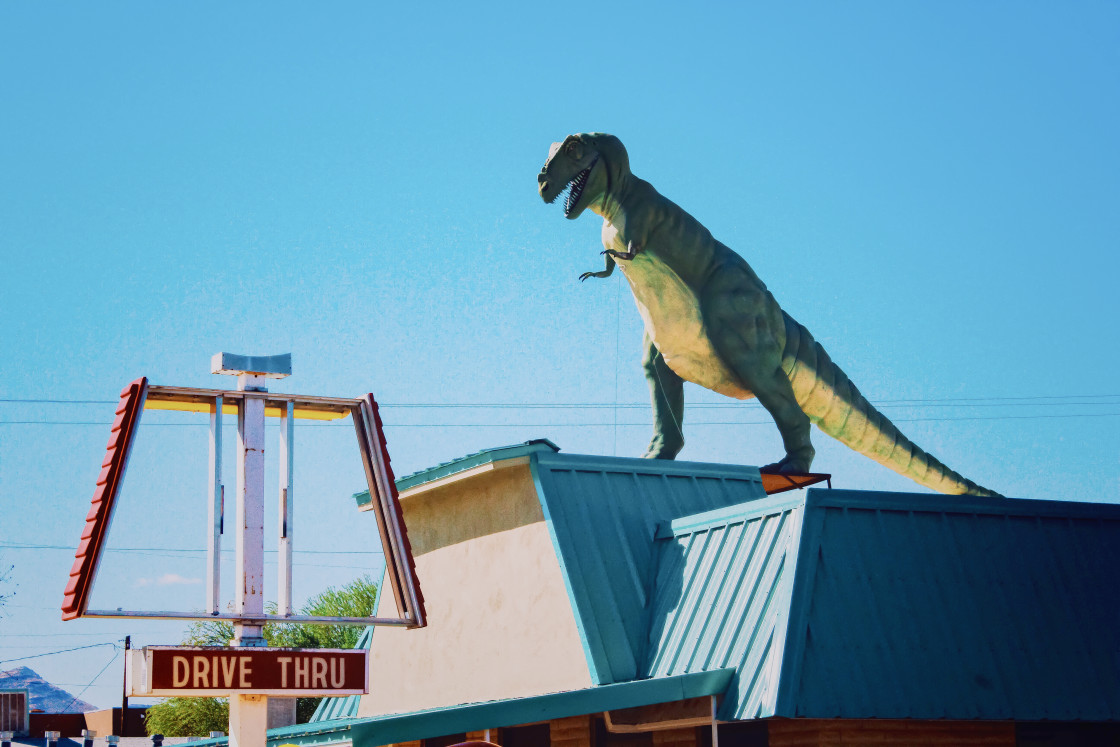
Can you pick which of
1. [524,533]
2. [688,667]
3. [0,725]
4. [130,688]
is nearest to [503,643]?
[524,533]

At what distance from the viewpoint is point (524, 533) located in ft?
51.7

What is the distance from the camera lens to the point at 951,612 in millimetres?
13344

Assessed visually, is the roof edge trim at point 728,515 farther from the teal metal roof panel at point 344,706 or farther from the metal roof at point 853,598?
the teal metal roof panel at point 344,706

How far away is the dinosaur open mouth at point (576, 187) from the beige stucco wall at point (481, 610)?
301 centimetres

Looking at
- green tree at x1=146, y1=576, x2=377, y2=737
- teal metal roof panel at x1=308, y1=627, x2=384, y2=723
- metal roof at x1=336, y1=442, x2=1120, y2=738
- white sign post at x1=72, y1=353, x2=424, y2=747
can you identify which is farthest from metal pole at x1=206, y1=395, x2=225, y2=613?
green tree at x1=146, y1=576, x2=377, y2=737

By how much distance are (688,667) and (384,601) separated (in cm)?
633

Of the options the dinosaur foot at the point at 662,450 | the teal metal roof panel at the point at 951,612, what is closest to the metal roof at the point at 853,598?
the teal metal roof panel at the point at 951,612

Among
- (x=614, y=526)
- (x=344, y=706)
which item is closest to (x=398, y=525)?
(x=614, y=526)

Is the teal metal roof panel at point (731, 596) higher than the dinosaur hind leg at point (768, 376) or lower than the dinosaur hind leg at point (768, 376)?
lower

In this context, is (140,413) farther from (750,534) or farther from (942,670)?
(942,670)

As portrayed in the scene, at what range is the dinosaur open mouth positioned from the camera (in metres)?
16.3

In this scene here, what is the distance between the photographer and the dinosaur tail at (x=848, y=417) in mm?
17453

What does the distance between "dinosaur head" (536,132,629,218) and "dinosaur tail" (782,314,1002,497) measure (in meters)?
2.80

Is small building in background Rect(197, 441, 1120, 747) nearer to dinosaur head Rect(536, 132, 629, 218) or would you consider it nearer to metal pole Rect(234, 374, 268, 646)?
metal pole Rect(234, 374, 268, 646)
